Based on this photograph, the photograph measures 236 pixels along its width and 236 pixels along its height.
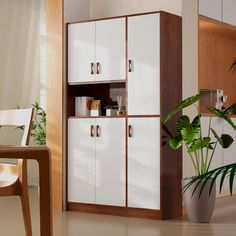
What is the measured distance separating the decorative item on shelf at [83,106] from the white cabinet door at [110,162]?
10.0 inches

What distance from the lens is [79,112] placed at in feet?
20.4

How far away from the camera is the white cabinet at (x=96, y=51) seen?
5.89 metres

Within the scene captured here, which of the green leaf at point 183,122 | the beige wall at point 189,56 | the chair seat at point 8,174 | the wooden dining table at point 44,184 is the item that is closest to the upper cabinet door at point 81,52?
the beige wall at point 189,56

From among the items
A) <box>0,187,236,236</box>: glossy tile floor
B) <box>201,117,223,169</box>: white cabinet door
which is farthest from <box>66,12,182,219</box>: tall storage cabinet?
<box>201,117,223,169</box>: white cabinet door

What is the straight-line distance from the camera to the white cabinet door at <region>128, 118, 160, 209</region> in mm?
5582

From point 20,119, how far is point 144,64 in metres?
2.52

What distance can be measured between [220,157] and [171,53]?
6.41 feet

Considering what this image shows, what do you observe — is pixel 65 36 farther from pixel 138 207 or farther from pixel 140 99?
pixel 138 207

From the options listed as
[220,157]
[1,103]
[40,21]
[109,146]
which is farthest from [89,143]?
[40,21]

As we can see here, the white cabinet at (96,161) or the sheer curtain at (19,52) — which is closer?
the white cabinet at (96,161)

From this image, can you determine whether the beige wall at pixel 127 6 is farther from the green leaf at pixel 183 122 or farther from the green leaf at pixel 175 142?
the green leaf at pixel 175 142

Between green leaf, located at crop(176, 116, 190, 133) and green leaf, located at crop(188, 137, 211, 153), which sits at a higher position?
green leaf, located at crop(176, 116, 190, 133)

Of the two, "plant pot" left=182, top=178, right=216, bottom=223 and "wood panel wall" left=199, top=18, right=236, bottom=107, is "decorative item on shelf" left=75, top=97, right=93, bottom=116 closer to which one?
"plant pot" left=182, top=178, right=216, bottom=223

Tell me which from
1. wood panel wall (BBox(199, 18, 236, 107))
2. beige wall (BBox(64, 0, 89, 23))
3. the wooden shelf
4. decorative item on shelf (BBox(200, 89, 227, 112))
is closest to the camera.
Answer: beige wall (BBox(64, 0, 89, 23))
